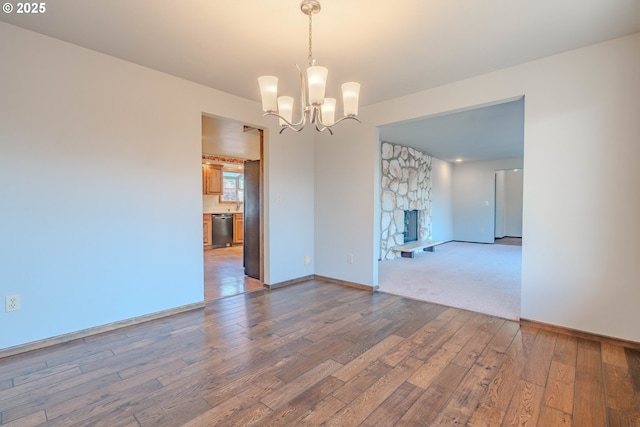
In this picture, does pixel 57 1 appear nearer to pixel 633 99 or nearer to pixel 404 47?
pixel 404 47

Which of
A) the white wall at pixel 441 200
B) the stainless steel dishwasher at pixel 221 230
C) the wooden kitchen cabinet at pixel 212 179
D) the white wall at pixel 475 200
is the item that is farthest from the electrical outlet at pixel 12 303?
the white wall at pixel 475 200

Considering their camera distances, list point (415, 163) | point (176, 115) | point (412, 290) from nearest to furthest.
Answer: point (176, 115) < point (412, 290) < point (415, 163)

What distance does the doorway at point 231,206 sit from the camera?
415cm

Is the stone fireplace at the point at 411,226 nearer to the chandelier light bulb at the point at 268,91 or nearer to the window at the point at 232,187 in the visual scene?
the window at the point at 232,187

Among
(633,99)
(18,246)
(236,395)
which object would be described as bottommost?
(236,395)

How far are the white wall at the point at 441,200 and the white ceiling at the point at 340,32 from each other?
5397 millimetres

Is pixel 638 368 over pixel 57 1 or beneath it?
beneath

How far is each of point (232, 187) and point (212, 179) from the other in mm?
964

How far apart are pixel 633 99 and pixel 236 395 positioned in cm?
350

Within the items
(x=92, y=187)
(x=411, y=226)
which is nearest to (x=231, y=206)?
(x=411, y=226)

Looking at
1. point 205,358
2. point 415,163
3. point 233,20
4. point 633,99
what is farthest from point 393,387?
point 415,163

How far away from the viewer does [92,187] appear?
2523mm

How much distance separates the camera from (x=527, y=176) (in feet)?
8.87

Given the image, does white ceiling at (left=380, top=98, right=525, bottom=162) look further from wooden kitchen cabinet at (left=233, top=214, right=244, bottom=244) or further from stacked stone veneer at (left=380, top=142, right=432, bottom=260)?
wooden kitchen cabinet at (left=233, top=214, right=244, bottom=244)
